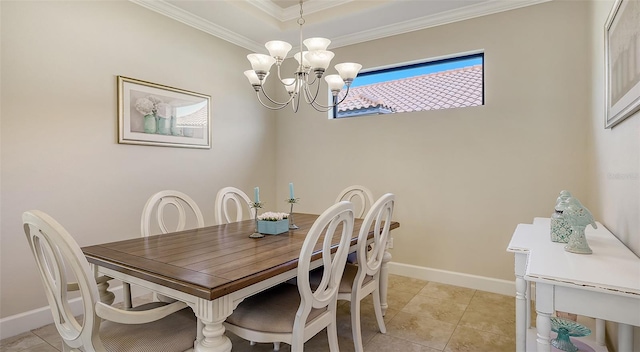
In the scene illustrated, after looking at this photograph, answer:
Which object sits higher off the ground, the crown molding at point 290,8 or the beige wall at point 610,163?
the crown molding at point 290,8

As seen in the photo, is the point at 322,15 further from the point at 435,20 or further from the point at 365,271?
the point at 365,271

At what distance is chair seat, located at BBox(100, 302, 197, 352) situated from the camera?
49.2 inches

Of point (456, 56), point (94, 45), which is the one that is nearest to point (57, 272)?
point (94, 45)

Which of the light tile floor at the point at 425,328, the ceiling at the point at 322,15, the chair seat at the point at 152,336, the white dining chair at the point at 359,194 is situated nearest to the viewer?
the chair seat at the point at 152,336

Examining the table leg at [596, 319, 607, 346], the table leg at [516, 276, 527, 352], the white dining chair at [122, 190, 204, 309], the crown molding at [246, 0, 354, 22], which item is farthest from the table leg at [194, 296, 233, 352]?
the crown molding at [246, 0, 354, 22]

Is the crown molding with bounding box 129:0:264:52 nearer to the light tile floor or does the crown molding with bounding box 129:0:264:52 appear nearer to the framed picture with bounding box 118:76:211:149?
the framed picture with bounding box 118:76:211:149

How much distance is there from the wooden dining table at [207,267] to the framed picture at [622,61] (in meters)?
1.39

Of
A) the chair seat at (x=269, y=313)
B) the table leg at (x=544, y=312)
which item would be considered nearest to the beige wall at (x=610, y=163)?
the table leg at (x=544, y=312)

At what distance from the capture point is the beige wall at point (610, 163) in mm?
1332

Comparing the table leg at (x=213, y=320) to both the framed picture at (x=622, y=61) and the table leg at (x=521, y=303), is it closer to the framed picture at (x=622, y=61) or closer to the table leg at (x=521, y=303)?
the table leg at (x=521, y=303)

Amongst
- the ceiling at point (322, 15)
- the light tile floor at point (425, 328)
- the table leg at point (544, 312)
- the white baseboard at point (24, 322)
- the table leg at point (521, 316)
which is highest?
the ceiling at point (322, 15)

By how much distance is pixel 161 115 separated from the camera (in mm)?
2945

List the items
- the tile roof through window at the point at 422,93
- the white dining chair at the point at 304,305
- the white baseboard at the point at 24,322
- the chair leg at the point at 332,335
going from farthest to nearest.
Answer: the tile roof through window at the point at 422,93
the white baseboard at the point at 24,322
the chair leg at the point at 332,335
the white dining chair at the point at 304,305

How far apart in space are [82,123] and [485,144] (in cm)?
333
